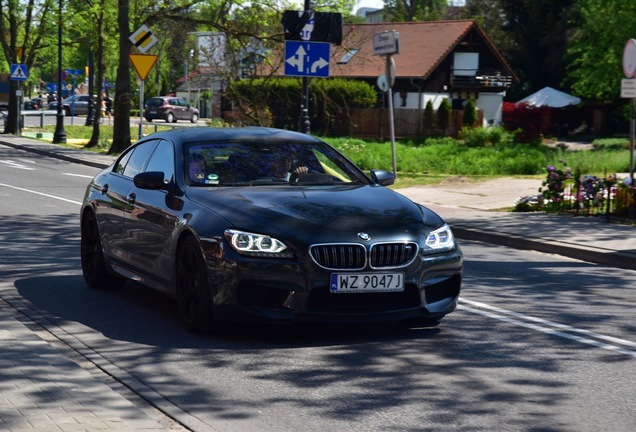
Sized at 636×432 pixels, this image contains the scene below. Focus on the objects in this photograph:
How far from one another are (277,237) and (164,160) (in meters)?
2.01

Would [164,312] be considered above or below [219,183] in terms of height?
below

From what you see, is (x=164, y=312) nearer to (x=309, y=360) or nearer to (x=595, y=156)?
(x=309, y=360)

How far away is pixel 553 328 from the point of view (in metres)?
8.87

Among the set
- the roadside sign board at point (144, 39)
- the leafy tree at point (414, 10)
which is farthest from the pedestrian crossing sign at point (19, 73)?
the leafy tree at point (414, 10)

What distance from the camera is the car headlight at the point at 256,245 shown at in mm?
7840

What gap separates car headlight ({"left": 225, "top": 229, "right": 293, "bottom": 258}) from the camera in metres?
7.84

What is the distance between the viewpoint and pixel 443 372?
7.25 meters

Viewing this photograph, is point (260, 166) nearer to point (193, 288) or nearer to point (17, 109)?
point (193, 288)

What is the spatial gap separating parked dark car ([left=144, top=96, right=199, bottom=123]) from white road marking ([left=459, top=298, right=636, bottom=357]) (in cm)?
6984

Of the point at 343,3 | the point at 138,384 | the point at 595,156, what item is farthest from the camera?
the point at 343,3

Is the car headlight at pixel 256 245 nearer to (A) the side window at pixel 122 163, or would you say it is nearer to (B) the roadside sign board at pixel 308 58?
(A) the side window at pixel 122 163

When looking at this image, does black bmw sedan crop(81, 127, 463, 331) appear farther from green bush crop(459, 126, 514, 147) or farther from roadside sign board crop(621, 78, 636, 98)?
green bush crop(459, 126, 514, 147)

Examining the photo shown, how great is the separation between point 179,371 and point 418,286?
182 cm

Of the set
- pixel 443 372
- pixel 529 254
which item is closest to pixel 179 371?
pixel 443 372
